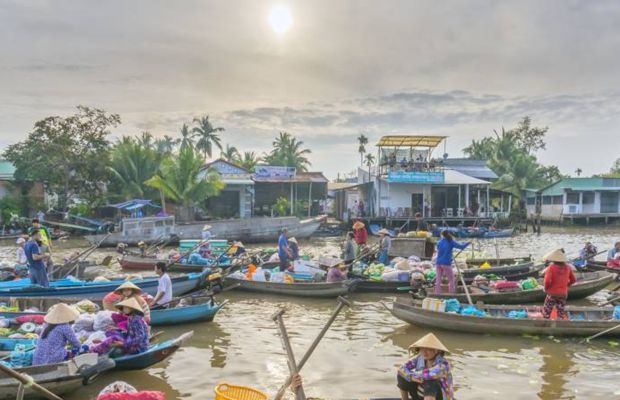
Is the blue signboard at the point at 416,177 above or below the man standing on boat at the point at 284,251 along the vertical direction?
above

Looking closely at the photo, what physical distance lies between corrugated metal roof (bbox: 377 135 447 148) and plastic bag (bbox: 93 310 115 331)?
1056 inches

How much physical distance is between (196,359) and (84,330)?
1865mm

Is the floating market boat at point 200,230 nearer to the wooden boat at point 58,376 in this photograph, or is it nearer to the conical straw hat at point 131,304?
the conical straw hat at point 131,304

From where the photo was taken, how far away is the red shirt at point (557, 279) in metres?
9.19

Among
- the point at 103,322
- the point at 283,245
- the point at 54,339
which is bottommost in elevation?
the point at 103,322

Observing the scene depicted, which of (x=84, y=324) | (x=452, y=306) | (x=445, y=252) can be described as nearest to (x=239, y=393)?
(x=84, y=324)

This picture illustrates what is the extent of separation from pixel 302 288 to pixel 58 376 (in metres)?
7.58

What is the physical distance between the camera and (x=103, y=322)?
807cm

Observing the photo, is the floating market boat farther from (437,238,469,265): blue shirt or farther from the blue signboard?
(437,238,469,265): blue shirt

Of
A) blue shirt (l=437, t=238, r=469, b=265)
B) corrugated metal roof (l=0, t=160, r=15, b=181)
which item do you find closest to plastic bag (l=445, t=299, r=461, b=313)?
blue shirt (l=437, t=238, r=469, b=265)

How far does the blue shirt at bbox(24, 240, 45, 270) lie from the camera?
1108 cm

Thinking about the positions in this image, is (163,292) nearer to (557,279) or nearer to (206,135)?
(557,279)

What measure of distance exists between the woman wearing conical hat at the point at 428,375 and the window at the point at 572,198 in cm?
4434

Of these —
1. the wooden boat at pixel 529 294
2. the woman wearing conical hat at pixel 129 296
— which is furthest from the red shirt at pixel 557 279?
the woman wearing conical hat at pixel 129 296
